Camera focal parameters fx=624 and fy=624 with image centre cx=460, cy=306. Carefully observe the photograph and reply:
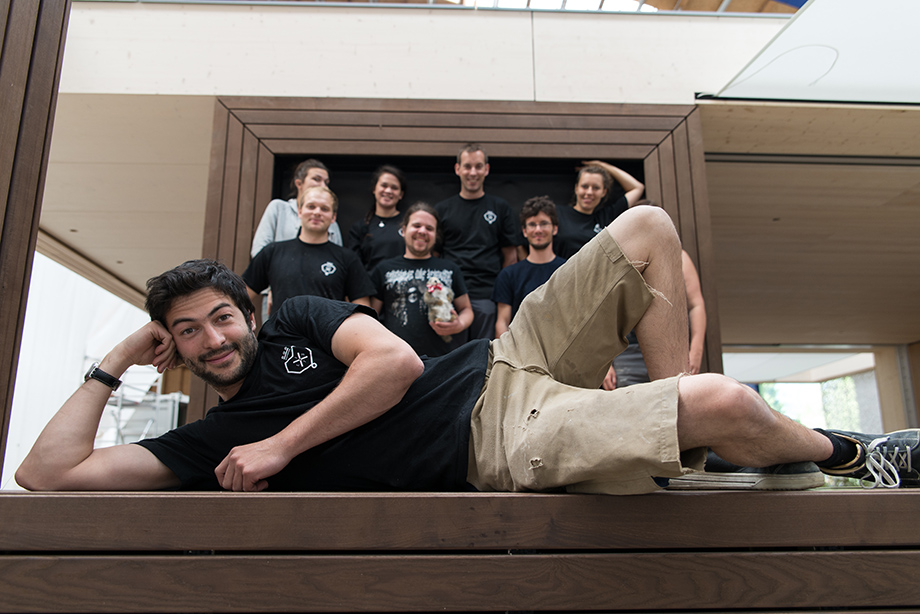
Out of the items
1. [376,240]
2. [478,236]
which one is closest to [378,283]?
[376,240]

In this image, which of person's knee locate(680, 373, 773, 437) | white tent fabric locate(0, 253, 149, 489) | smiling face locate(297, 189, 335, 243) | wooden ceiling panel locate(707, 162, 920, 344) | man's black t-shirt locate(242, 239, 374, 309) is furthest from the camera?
white tent fabric locate(0, 253, 149, 489)

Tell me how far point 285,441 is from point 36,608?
1.83ft

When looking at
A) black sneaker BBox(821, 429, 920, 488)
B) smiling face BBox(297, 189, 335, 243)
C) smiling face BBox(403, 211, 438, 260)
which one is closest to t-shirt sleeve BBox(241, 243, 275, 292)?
smiling face BBox(297, 189, 335, 243)

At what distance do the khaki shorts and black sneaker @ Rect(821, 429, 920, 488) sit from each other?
0.56 metres

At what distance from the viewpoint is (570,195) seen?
459 centimetres

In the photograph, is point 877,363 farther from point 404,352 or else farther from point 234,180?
point 404,352

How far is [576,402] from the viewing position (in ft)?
4.62

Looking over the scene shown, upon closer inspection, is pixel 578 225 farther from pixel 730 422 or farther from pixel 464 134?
pixel 730 422

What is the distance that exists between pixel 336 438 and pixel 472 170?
2.71 metres

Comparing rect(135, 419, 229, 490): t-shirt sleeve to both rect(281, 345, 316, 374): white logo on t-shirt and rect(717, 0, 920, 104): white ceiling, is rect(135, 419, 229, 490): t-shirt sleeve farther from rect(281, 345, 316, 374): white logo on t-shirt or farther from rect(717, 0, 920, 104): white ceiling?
rect(717, 0, 920, 104): white ceiling

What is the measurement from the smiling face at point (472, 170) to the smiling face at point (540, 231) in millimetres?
601

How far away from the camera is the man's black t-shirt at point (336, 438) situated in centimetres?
158

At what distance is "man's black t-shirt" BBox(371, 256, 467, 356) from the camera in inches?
131

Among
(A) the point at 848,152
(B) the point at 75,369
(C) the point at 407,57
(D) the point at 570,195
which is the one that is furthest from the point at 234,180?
(B) the point at 75,369
